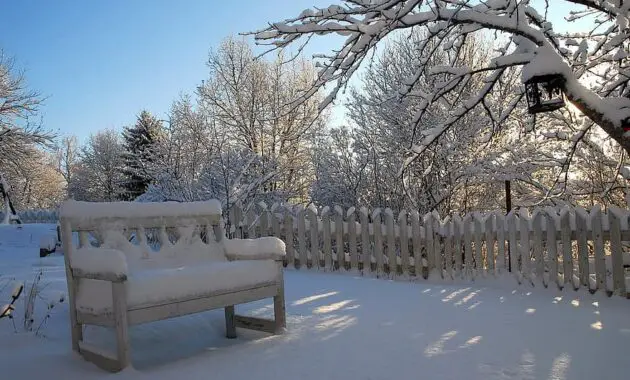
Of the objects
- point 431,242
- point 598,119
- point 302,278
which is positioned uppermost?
point 598,119

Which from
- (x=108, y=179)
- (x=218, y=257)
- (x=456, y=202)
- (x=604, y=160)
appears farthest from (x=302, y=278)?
(x=108, y=179)

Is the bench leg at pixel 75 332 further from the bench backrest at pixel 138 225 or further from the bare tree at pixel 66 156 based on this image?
the bare tree at pixel 66 156

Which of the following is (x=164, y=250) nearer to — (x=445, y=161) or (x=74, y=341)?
(x=74, y=341)

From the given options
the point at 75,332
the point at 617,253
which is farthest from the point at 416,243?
the point at 75,332

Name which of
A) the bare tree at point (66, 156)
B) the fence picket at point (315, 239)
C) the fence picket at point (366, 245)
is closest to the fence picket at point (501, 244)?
the fence picket at point (366, 245)

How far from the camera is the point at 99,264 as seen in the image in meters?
2.83

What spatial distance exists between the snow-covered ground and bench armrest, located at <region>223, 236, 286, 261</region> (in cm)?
58

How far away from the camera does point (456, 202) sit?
1025 cm

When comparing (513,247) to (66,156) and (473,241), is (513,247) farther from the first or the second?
(66,156)

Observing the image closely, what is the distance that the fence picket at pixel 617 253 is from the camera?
5.04 metres

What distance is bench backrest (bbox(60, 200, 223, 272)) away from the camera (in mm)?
3211

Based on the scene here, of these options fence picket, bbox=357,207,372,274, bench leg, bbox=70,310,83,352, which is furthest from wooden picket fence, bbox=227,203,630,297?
bench leg, bbox=70,310,83,352

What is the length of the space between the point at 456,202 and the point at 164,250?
Result: 7635mm

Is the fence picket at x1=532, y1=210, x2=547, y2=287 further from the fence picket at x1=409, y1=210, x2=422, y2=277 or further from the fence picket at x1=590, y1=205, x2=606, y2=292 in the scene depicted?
the fence picket at x1=409, y1=210, x2=422, y2=277
